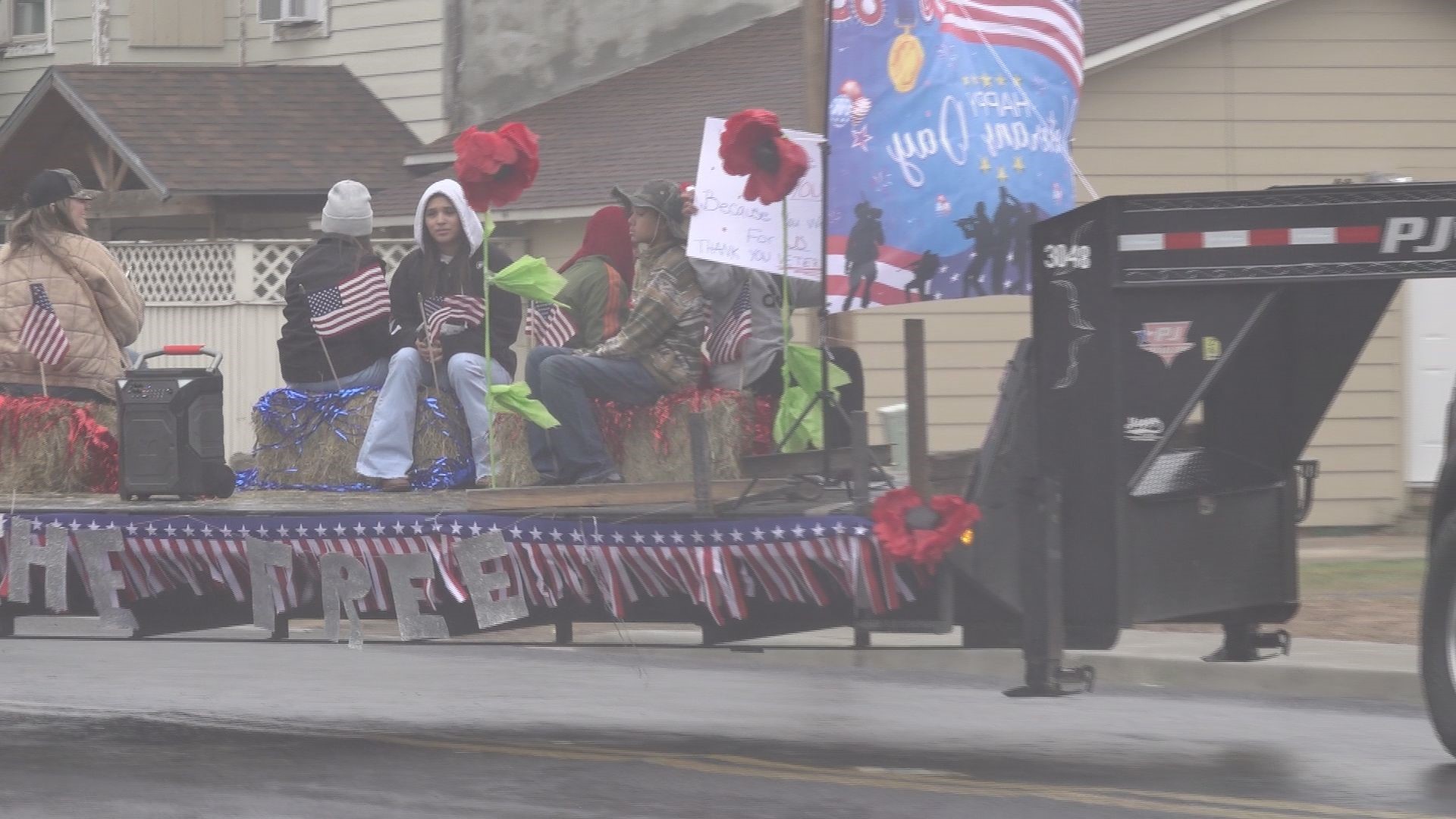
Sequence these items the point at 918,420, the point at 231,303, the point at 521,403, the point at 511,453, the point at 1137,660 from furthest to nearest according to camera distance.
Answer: the point at 231,303
the point at 1137,660
the point at 511,453
the point at 521,403
the point at 918,420

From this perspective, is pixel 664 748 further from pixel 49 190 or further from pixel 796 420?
pixel 49 190

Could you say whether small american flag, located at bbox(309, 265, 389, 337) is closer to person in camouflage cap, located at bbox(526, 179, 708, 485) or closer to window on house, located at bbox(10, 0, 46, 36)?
person in camouflage cap, located at bbox(526, 179, 708, 485)

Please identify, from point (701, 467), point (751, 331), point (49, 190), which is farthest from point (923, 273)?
point (49, 190)

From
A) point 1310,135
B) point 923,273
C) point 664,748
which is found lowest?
point 664,748

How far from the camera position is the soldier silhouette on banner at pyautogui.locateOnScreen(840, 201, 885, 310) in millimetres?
7785

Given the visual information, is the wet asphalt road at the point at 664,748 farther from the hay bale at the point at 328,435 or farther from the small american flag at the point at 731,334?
the small american flag at the point at 731,334

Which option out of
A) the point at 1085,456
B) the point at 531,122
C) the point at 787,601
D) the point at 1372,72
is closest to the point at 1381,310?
the point at 1085,456

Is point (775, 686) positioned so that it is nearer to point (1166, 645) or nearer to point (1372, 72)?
point (1166, 645)

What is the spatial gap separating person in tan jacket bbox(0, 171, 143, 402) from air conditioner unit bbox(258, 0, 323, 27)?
1243cm

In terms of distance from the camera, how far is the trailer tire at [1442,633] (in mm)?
6887

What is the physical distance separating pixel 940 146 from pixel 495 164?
169 cm

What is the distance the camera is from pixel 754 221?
7934 mm

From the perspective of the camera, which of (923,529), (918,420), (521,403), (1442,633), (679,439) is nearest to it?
(923,529)

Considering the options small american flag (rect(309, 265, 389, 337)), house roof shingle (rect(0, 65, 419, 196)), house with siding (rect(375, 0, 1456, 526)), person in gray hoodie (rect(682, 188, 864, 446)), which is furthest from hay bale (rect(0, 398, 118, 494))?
house roof shingle (rect(0, 65, 419, 196))
